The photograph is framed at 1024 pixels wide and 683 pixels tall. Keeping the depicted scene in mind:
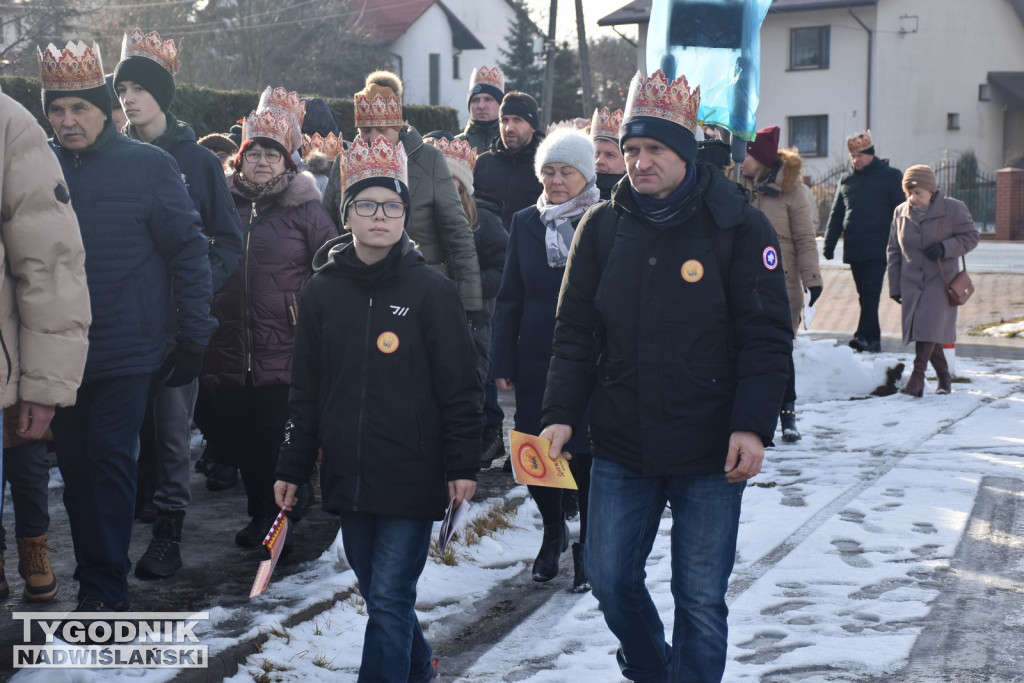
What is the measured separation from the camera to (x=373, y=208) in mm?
4266

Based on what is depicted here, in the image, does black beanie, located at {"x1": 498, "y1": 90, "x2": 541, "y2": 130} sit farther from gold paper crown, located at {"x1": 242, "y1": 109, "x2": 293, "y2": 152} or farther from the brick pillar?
the brick pillar

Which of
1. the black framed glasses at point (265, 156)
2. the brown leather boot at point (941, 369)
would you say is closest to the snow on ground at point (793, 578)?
the brown leather boot at point (941, 369)

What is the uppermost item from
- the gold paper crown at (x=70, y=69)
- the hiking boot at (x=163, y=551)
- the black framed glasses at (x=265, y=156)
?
the gold paper crown at (x=70, y=69)

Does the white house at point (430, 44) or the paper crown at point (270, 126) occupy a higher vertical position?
the white house at point (430, 44)

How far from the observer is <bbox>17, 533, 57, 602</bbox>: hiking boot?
530 centimetres

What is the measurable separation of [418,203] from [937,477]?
362 cm

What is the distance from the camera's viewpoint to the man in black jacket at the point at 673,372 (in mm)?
3912

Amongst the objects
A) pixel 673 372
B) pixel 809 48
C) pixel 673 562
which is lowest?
pixel 673 562

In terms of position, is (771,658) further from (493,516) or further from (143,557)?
(143,557)

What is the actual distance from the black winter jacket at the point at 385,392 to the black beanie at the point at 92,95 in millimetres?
1464

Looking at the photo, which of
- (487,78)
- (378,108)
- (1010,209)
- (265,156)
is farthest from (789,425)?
(1010,209)

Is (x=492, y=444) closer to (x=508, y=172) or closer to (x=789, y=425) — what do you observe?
(x=508, y=172)

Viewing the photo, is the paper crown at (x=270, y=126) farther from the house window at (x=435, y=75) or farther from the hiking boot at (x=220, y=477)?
the house window at (x=435, y=75)

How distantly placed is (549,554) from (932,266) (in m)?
6.32
